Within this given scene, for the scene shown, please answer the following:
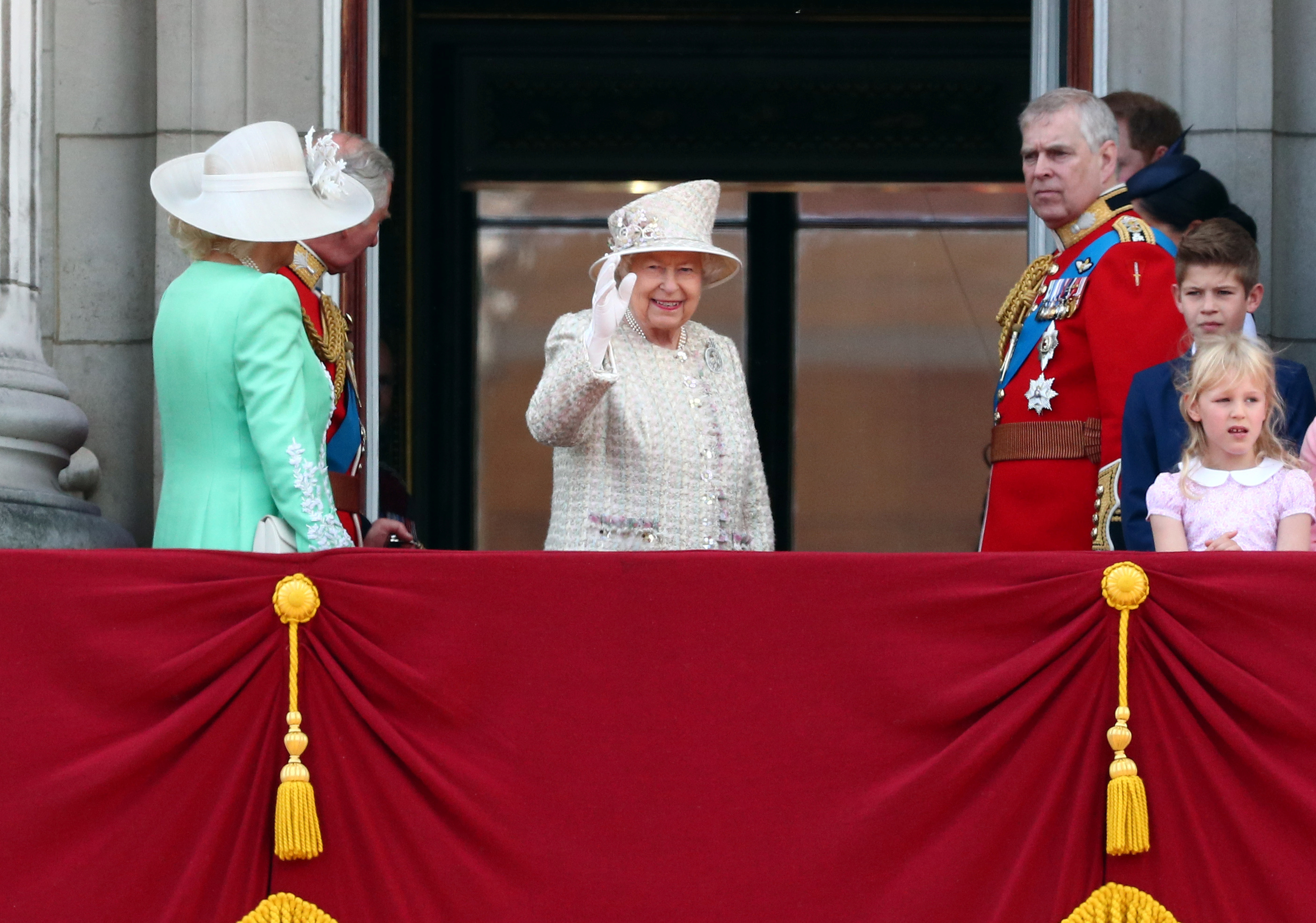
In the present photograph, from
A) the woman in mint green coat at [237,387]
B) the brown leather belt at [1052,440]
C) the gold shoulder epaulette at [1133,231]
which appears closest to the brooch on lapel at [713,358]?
the brown leather belt at [1052,440]

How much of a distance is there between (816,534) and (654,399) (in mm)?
5551

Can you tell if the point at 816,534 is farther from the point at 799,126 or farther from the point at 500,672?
the point at 500,672

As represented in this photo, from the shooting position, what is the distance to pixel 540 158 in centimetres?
863

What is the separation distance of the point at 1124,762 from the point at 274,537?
1.68 meters

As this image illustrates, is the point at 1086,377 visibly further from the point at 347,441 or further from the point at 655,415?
the point at 347,441

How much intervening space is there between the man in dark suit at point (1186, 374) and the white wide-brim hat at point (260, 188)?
68.9 inches

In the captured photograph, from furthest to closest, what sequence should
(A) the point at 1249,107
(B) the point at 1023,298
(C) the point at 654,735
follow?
1. (A) the point at 1249,107
2. (B) the point at 1023,298
3. (C) the point at 654,735

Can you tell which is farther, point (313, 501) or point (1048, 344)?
point (1048, 344)

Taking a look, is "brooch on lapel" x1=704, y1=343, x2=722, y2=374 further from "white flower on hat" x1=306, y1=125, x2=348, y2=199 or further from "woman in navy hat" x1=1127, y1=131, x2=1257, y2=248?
"woman in navy hat" x1=1127, y1=131, x2=1257, y2=248

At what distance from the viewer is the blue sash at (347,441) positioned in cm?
459

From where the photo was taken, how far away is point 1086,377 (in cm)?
468

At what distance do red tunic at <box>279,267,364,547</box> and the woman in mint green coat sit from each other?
0.25 metres

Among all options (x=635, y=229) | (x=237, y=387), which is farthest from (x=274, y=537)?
(x=635, y=229)

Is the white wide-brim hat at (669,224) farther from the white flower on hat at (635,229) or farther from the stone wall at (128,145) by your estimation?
the stone wall at (128,145)
